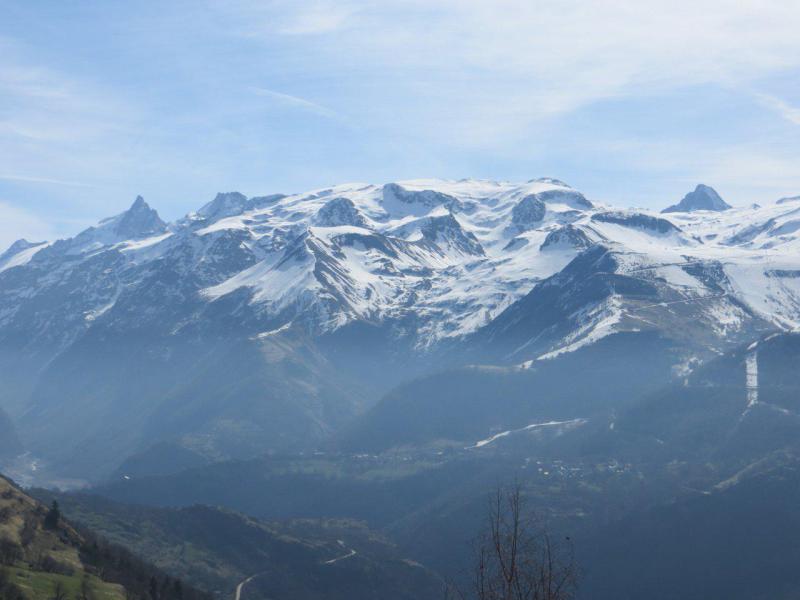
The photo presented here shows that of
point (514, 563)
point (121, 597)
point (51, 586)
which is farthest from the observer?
point (121, 597)

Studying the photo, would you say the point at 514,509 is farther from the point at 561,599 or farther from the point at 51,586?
the point at 51,586

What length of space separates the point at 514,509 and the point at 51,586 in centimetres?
14928

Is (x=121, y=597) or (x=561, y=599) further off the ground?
(x=561, y=599)

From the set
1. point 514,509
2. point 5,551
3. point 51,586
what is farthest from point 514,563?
point 5,551

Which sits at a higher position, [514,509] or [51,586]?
[514,509]

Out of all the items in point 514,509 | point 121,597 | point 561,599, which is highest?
point 514,509

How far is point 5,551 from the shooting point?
→ 645 ft

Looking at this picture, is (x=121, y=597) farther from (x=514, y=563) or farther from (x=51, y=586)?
(x=514, y=563)

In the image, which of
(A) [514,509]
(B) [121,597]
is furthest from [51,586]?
(A) [514,509]

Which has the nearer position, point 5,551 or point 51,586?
point 51,586

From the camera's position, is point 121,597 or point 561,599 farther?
point 121,597

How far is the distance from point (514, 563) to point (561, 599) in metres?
3.20

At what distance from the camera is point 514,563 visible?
5091 cm

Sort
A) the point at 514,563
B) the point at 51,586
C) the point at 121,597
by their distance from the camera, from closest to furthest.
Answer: the point at 514,563
the point at 51,586
the point at 121,597
